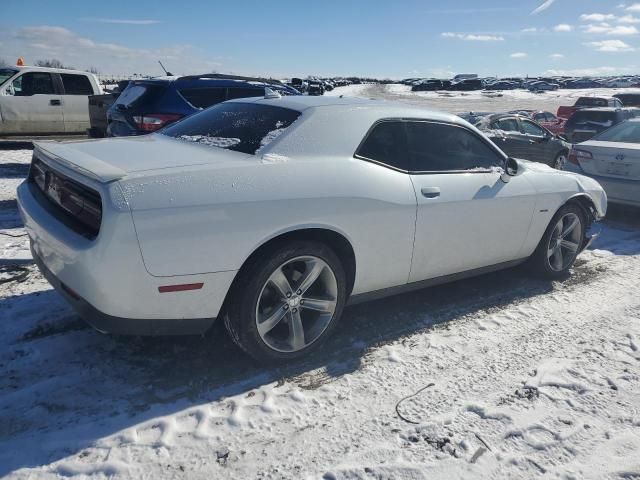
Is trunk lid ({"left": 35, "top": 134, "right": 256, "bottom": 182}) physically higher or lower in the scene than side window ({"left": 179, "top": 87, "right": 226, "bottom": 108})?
lower

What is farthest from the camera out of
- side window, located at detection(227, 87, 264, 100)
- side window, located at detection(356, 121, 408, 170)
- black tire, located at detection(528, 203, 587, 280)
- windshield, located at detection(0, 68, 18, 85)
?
windshield, located at detection(0, 68, 18, 85)

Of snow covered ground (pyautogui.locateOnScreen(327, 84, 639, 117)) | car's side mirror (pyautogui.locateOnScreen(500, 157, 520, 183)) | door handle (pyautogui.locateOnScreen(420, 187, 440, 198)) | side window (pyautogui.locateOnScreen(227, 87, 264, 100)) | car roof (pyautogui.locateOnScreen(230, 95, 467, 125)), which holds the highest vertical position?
car roof (pyautogui.locateOnScreen(230, 95, 467, 125))

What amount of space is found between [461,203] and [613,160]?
4650 mm

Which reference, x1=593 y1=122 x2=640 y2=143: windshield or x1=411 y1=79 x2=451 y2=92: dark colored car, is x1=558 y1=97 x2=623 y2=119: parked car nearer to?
x1=593 y1=122 x2=640 y2=143: windshield

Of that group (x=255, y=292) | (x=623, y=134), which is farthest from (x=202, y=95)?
(x=623, y=134)

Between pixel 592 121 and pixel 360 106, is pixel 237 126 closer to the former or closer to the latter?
pixel 360 106

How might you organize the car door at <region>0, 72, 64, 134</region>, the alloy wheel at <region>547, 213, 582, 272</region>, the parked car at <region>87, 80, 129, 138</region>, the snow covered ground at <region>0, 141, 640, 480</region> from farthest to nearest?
the car door at <region>0, 72, 64, 134</region> < the parked car at <region>87, 80, 129, 138</region> < the alloy wheel at <region>547, 213, 582, 272</region> < the snow covered ground at <region>0, 141, 640, 480</region>

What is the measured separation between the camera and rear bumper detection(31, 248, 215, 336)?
259 centimetres

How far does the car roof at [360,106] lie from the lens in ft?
11.6

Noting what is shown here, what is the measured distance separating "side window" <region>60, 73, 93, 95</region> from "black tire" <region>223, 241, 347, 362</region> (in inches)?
414

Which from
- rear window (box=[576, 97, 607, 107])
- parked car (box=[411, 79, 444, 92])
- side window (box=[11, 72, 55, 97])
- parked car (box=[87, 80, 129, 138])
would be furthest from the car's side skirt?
parked car (box=[411, 79, 444, 92])

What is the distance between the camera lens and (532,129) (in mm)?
11695

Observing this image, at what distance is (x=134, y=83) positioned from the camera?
751 centimetres

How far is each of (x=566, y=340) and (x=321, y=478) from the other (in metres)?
2.25
